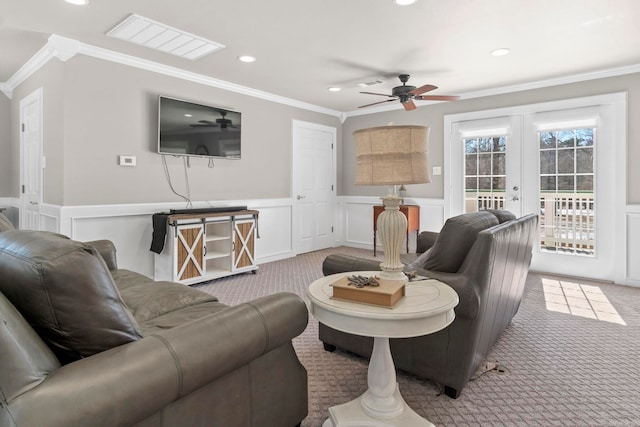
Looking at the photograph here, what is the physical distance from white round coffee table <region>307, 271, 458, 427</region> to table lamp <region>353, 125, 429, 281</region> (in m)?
0.21

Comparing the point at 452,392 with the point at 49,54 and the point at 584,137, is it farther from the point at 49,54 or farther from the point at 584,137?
the point at 49,54

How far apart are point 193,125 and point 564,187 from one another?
175 inches

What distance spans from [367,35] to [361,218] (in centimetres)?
356

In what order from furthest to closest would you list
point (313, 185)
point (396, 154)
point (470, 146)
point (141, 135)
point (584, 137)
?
point (313, 185) → point (470, 146) → point (584, 137) → point (141, 135) → point (396, 154)

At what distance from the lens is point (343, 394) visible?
1901mm

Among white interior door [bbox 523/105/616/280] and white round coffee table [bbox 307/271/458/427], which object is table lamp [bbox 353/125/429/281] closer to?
white round coffee table [bbox 307/271/458/427]

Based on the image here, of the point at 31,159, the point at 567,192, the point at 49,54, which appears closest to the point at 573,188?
the point at 567,192

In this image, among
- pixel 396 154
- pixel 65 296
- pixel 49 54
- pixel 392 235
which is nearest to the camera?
pixel 65 296

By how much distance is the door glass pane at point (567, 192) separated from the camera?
4281 millimetres

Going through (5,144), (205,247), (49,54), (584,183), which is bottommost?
(205,247)

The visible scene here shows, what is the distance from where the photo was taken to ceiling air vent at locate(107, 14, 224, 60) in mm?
2949

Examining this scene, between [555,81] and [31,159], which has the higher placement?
[555,81]

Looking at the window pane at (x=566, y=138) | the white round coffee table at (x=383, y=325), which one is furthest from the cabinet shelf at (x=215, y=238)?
the window pane at (x=566, y=138)

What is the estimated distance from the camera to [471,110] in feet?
16.7
